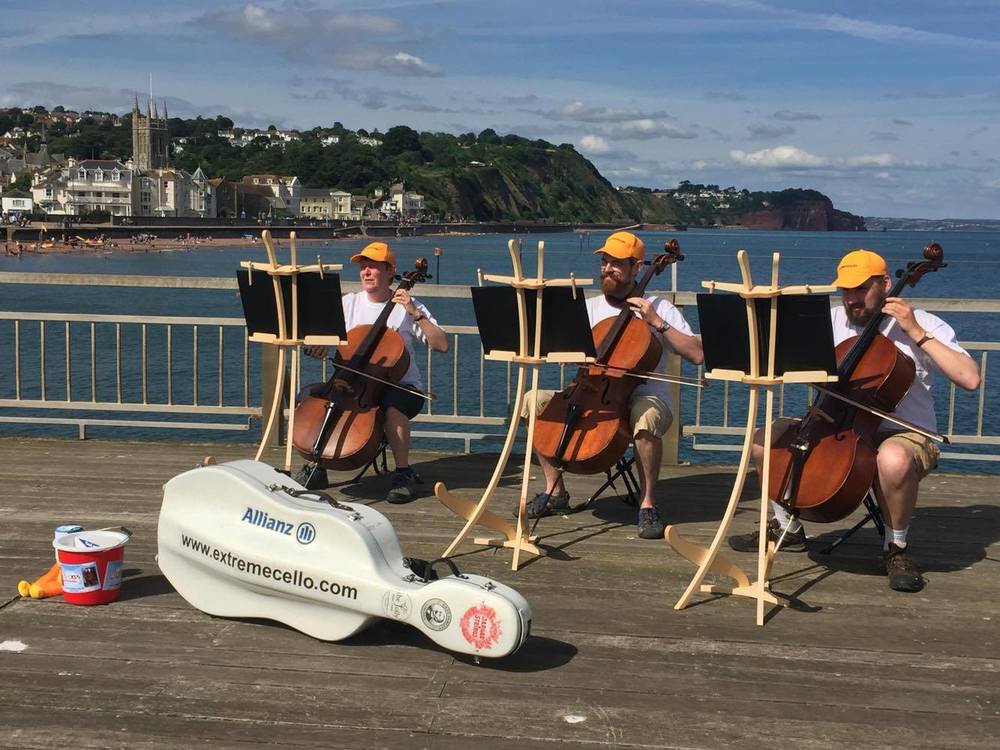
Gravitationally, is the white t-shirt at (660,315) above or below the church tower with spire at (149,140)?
below

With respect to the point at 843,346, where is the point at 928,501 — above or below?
below

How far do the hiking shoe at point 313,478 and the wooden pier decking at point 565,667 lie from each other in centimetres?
103

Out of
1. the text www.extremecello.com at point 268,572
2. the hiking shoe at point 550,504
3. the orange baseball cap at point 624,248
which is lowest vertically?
the hiking shoe at point 550,504

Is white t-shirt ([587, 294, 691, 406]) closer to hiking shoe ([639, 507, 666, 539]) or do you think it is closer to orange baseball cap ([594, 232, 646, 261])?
orange baseball cap ([594, 232, 646, 261])

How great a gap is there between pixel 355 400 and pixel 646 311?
5.34 feet

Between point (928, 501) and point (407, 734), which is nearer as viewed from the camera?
point (407, 734)

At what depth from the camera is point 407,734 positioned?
328 centimetres

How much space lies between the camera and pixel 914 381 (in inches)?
192

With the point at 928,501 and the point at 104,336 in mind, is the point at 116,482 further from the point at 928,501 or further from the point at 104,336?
the point at 104,336

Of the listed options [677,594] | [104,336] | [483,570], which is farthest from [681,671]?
[104,336]

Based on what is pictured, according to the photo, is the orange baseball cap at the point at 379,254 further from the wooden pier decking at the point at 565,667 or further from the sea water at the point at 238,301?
the wooden pier decking at the point at 565,667

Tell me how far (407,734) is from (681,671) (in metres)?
0.99

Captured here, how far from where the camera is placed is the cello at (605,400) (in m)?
5.43

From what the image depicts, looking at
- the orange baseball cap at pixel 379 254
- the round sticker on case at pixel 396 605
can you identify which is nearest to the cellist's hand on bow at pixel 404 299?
the orange baseball cap at pixel 379 254
